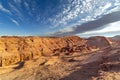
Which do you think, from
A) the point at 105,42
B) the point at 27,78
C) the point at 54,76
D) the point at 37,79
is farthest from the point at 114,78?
the point at 105,42

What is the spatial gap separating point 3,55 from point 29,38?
14204 mm

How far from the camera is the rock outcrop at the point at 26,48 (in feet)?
147

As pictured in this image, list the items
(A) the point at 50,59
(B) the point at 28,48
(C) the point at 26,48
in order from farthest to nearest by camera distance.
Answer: (B) the point at 28,48
(C) the point at 26,48
(A) the point at 50,59

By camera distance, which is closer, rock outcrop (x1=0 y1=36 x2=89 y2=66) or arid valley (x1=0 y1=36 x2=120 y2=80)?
arid valley (x1=0 y1=36 x2=120 y2=80)

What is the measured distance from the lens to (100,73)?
16.0 m

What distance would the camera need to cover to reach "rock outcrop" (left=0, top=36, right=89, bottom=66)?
147ft

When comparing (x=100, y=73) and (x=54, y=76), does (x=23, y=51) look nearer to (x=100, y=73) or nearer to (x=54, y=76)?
(x=54, y=76)

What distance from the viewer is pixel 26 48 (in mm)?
51750

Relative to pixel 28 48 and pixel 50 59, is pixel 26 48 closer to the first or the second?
pixel 28 48

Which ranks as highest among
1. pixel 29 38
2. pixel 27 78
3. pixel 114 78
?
pixel 29 38

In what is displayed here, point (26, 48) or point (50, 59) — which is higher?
point (26, 48)

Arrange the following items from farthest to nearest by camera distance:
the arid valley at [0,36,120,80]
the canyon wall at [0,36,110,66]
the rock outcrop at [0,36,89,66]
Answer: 1. the rock outcrop at [0,36,89,66]
2. the canyon wall at [0,36,110,66]
3. the arid valley at [0,36,120,80]

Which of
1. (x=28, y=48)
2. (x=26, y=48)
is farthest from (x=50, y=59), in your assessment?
(x=28, y=48)

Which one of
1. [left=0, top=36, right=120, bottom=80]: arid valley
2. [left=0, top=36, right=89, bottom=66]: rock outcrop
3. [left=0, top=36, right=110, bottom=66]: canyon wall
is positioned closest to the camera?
[left=0, top=36, right=120, bottom=80]: arid valley
